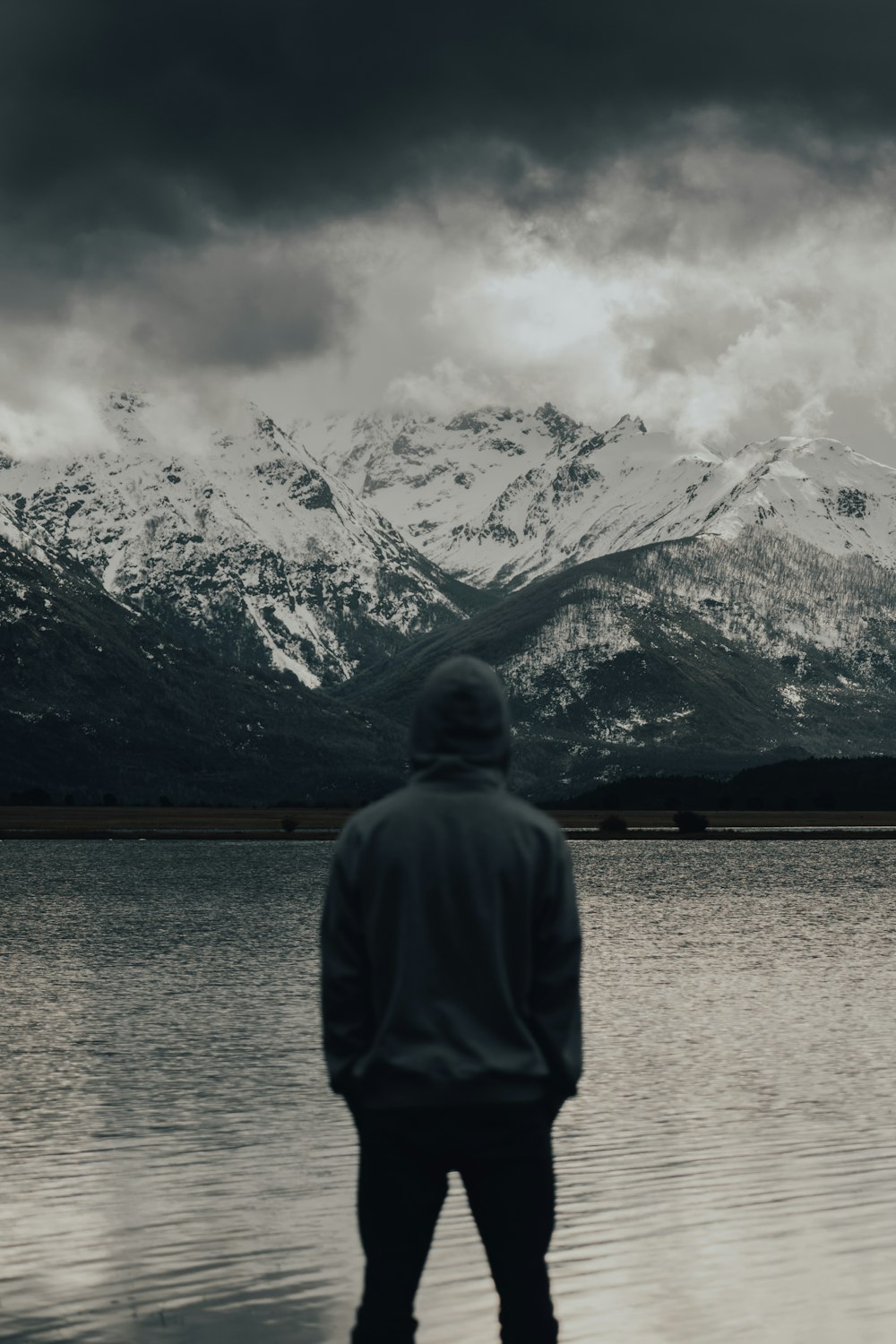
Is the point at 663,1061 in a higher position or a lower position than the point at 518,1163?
lower

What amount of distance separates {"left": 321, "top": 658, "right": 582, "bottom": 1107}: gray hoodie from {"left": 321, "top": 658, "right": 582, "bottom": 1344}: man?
0.01 meters

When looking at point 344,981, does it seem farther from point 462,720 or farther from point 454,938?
point 462,720

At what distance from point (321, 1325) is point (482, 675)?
7.76 metres

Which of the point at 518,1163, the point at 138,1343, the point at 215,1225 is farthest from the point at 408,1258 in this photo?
the point at 215,1225

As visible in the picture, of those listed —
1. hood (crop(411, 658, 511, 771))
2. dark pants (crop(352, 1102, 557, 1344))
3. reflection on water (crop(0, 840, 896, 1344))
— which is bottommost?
reflection on water (crop(0, 840, 896, 1344))

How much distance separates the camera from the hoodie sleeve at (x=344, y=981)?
11.2 metres

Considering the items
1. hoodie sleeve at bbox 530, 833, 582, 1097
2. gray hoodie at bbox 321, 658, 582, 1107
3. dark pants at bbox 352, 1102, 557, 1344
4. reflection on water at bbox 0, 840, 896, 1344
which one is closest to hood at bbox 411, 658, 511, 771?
gray hoodie at bbox 321, 658, 582, 1107

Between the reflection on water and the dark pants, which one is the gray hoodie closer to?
the dark pants

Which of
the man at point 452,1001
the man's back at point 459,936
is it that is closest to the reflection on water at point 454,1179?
the man at point 452,1001

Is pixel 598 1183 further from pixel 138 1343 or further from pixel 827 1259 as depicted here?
pixel 138 1343

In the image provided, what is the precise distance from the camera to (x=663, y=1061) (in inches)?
1425

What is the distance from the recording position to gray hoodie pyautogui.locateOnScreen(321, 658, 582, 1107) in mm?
10984

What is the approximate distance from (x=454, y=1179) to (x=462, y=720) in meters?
15.0

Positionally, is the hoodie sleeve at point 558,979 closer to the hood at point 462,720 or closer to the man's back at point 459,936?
the man's back at point 459,936
